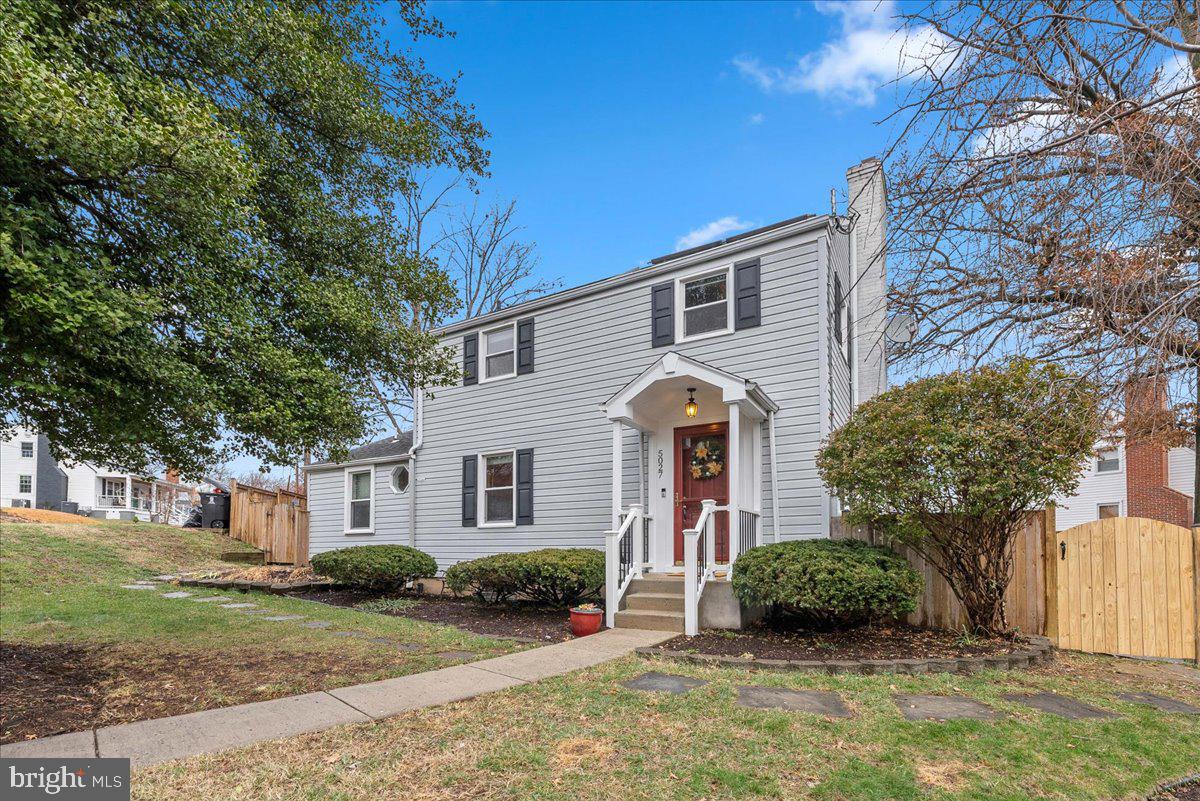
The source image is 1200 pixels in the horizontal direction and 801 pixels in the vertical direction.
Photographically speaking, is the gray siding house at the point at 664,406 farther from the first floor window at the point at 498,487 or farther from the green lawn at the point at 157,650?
the green lawn at the point at 157,650

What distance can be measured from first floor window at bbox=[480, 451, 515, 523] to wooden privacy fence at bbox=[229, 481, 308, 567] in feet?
22.1

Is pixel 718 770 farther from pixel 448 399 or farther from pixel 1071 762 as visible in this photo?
pixel 448 399

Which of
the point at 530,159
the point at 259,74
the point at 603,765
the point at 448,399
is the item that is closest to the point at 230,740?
the point at 603,765

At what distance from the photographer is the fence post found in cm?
712

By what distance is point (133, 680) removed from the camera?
221 inches

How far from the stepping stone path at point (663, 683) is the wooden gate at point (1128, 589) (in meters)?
4.52

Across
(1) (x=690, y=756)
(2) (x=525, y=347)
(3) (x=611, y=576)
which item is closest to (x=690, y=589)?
(3) (x=611, y=576)

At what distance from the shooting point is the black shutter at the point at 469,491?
39.4 feet

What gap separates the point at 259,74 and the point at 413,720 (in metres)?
5.74

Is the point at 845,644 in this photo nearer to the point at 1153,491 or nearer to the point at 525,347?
the point at 525,347

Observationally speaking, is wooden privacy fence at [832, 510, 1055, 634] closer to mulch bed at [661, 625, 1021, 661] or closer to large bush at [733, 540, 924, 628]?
mulch bed at [661, 625, 1021, 661]

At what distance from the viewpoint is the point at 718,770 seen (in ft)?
11.5

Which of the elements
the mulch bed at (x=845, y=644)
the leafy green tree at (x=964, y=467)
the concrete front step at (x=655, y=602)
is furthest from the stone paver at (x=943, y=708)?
the concrete front step at (x=655, y=602)

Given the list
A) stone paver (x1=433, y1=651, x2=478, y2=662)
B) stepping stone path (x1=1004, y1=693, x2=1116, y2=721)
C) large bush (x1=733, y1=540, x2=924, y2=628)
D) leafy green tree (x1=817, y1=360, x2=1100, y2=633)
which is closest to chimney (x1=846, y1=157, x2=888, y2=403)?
leafy green tree (x1=817, y1=360, x2=1100, y2=633)
